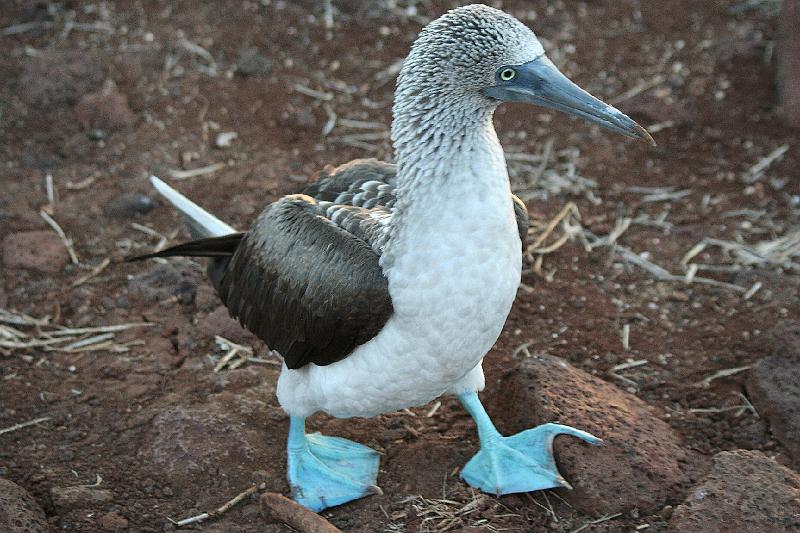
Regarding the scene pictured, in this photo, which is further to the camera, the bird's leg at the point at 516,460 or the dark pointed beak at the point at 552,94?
the bird's leg at the point at 516,460

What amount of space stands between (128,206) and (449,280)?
10.2 ft

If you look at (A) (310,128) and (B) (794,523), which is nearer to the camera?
(B) (794,523)

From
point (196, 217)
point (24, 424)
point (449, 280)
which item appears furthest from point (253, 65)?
point (449, 280)

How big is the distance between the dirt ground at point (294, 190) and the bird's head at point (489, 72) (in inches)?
61.3

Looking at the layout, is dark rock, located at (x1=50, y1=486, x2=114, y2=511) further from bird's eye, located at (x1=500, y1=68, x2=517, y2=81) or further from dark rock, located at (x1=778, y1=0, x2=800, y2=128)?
dark rock, located at (x1=778, y1=0, x2=800, y2=128)

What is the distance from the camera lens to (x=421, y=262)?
10.7ft

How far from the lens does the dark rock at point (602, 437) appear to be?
149 inches

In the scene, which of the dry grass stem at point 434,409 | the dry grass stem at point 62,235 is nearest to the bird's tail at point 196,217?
the dry grass stem at point 62,235

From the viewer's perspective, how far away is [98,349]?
15.9 ft

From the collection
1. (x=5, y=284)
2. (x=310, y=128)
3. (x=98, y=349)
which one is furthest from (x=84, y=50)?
(x=98, y=349)

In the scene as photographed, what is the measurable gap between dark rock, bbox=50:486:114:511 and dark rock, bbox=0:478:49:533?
138 mm

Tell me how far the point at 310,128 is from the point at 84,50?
180cm

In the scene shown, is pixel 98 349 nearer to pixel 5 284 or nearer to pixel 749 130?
pixel 5 284

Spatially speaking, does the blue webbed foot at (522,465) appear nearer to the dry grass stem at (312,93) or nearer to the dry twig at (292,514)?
the dry twig at (292,514)
